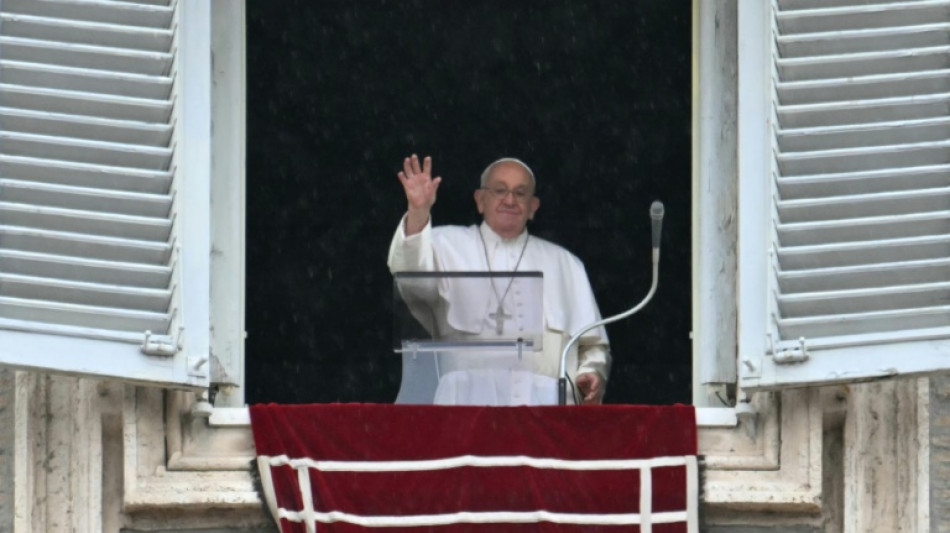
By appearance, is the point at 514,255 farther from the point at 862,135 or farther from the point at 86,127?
the point at 86,127

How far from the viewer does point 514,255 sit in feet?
40.2

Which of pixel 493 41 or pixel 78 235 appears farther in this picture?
pixel 493 41

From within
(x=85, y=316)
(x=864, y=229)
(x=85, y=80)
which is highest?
(x=85, y=80)

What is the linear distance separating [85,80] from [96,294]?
67 centimetres

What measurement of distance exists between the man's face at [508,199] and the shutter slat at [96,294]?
212 cm

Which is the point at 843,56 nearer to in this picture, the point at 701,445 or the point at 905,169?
the point at 905,169

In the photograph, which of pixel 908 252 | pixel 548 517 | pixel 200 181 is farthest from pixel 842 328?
pixel 200 181

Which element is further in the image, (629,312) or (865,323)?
(629,312)

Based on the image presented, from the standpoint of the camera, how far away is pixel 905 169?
10531mm

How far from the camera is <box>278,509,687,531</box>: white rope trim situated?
1030cm

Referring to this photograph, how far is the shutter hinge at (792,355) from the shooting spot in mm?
10367

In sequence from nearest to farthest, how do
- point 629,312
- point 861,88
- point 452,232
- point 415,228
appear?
1. point 861,88
2. point 629,312
3. point 415,228
4. point 452,232

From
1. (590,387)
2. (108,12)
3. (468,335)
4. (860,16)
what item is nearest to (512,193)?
(590,387)

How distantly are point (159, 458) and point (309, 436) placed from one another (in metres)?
0.46
